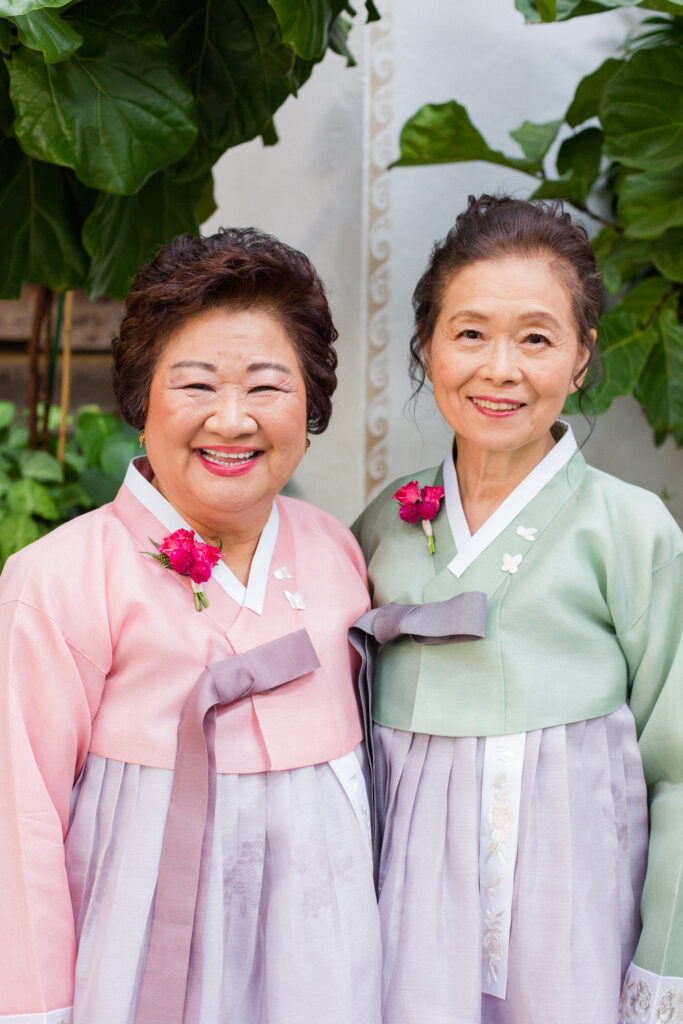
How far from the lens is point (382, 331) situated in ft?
7.33

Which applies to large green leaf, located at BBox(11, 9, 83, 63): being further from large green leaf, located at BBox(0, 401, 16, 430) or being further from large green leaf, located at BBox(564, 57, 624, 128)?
large green leaf, located at BBox(0, 401, 16, 430)

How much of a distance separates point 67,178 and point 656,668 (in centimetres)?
135

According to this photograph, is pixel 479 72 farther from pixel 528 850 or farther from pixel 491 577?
pixel 528 850

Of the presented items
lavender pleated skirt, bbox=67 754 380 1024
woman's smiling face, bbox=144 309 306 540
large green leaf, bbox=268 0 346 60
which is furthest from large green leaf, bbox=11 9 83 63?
lavender pleated skirt, bbox=67 754 380 1024

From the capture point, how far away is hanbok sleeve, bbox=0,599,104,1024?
1119mm

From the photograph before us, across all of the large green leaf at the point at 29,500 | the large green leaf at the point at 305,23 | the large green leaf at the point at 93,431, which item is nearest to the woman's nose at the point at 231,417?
the large green leaf at the point at 305,23

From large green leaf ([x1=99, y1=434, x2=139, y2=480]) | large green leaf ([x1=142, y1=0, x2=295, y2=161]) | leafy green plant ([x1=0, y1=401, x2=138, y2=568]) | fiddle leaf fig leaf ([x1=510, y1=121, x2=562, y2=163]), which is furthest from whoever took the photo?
large green leaf ([x1=99, y1=434, x2=139, y2=480])

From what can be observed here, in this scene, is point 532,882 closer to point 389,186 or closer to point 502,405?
point 502,405

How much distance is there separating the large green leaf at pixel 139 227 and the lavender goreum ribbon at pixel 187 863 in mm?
944

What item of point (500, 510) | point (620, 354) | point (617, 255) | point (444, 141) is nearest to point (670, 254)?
point (617, 255)

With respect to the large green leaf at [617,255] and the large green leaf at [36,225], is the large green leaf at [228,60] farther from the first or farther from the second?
the large green leaf at [617,255]

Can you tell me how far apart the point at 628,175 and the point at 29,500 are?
4.57ft

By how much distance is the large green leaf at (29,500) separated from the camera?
2168mm

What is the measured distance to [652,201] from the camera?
6.10 feet
